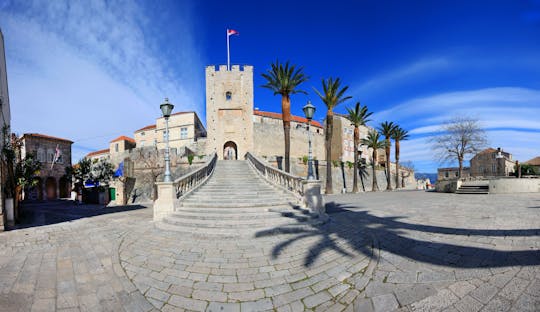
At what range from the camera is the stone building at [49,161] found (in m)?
28.1

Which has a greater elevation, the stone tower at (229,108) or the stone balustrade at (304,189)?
the stone tower at (229,108)

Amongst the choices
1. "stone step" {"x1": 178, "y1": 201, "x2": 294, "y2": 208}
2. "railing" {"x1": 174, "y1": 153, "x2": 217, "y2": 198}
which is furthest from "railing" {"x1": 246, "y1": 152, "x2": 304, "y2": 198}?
"railing" {"x1": 174, "y1": 153, "x2": 217, "y2": 198}

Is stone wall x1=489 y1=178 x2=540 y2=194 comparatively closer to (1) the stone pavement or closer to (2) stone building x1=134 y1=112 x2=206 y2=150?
(1) the stone pavement

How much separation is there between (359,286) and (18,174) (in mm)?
15272

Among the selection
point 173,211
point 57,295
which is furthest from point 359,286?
point 173,211

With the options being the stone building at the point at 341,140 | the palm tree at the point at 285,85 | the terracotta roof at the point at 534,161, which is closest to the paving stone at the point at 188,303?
the palm tree at the point at 285,85

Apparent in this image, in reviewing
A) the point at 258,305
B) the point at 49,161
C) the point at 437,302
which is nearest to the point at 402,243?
the point at 437,302

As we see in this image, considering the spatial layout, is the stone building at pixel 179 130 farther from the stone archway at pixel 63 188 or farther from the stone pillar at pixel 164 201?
the stone pillar at pixel 164 201

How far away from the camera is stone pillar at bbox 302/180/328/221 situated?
780cm

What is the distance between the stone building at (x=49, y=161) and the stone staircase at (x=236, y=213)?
29793 millimetres

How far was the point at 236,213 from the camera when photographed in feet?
23.5

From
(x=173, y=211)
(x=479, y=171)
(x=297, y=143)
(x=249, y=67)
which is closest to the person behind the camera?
(x=173, y=211)

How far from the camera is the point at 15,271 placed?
12.9ft

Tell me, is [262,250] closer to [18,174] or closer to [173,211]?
[173,211]
